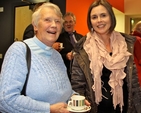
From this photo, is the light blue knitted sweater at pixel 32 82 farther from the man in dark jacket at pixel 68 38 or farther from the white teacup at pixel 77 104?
the man in dark jacket at pixel 68 38

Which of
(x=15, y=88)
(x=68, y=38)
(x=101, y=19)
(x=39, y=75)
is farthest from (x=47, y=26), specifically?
(x=68, y=38)

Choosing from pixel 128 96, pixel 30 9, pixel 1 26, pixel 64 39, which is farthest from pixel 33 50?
pixel 1 26

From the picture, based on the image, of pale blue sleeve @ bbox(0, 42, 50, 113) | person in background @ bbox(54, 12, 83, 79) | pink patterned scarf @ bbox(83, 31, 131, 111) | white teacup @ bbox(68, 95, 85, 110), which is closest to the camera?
pale blue sleeve @ bbox(0, 42, 50, 113)

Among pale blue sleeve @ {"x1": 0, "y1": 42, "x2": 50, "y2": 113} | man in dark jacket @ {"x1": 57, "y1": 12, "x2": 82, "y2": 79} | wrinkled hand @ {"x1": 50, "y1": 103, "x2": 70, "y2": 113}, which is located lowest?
wrinkled hand @ {"x1": 50, "y1": 103, "x2": 70, "y2": 113}

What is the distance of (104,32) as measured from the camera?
5.70 ft

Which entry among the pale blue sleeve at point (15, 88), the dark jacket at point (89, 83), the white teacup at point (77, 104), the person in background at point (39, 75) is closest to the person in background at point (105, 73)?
the dark jacket at point (89, 83)

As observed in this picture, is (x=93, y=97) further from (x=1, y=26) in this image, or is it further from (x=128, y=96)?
(x=1, y=26)

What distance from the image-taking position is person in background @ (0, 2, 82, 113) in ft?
3.41

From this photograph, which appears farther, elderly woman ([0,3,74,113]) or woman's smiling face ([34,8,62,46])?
woman's smiling face ([34,8,62,46])

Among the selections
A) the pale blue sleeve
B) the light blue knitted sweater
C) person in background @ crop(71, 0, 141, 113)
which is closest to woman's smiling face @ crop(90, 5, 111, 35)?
person in background @ crop(71, 0, 141, 113)

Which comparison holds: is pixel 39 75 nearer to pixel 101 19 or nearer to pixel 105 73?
pixel 105 73

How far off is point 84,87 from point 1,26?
13.4ft

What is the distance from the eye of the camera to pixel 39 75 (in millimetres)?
1127

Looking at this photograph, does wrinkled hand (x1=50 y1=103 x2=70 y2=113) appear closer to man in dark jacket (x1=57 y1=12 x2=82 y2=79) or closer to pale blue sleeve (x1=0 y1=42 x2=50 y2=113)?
pale blue sleeve (x1=0 y1=42 x2=50 y2=113)
